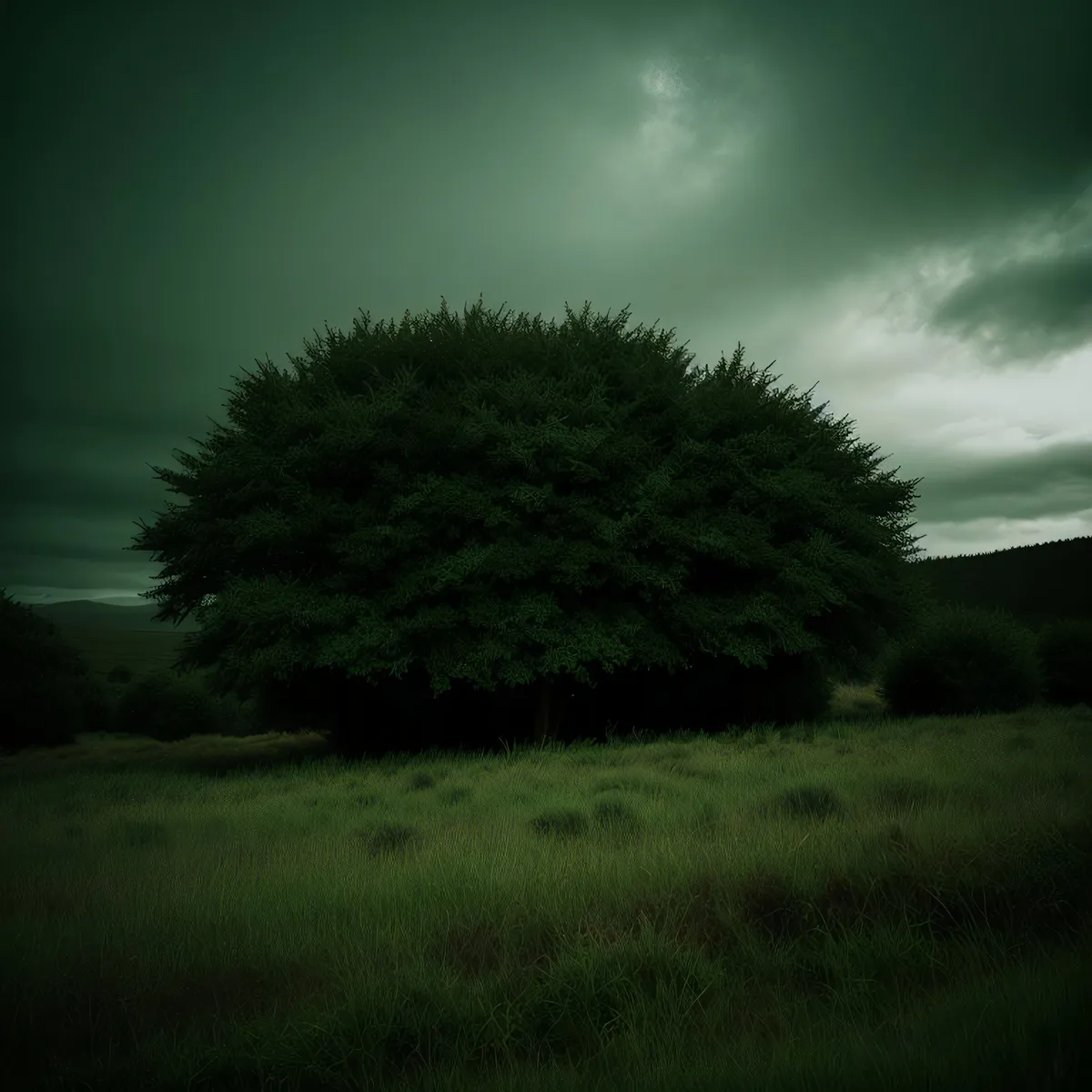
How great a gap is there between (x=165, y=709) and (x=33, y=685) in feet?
33.8

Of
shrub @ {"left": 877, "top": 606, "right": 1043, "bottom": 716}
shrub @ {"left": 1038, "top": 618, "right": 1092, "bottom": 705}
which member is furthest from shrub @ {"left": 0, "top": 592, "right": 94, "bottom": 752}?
shrub @ {"left": 1038, "top": 618, "right": 1092, "bottom": 705}

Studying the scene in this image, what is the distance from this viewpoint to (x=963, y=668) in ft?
75.4

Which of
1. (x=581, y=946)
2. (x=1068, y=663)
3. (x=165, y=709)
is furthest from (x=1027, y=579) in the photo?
(x=581, y=946)

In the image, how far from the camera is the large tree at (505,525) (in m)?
14.7

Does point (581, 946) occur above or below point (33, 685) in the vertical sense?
below

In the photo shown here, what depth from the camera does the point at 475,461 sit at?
1611 centimetres

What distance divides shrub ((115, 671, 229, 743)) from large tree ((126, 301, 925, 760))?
37.2 m

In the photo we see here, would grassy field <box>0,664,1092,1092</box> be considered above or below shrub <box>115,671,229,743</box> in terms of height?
above

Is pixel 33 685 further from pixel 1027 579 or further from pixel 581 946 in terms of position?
pixel 1027 579

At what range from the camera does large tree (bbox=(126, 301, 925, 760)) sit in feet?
48.2

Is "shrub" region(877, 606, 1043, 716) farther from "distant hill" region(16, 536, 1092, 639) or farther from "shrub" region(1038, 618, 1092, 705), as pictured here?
"distant hill" region(16, 536, 1092, 639)

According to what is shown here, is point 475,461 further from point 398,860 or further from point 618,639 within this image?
point 398,860

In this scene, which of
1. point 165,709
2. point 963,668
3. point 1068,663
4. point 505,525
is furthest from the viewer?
point 165,709

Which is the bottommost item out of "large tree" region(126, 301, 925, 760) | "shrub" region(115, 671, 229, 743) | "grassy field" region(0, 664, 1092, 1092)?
"shrub" region(115, 671, 229, 743)
